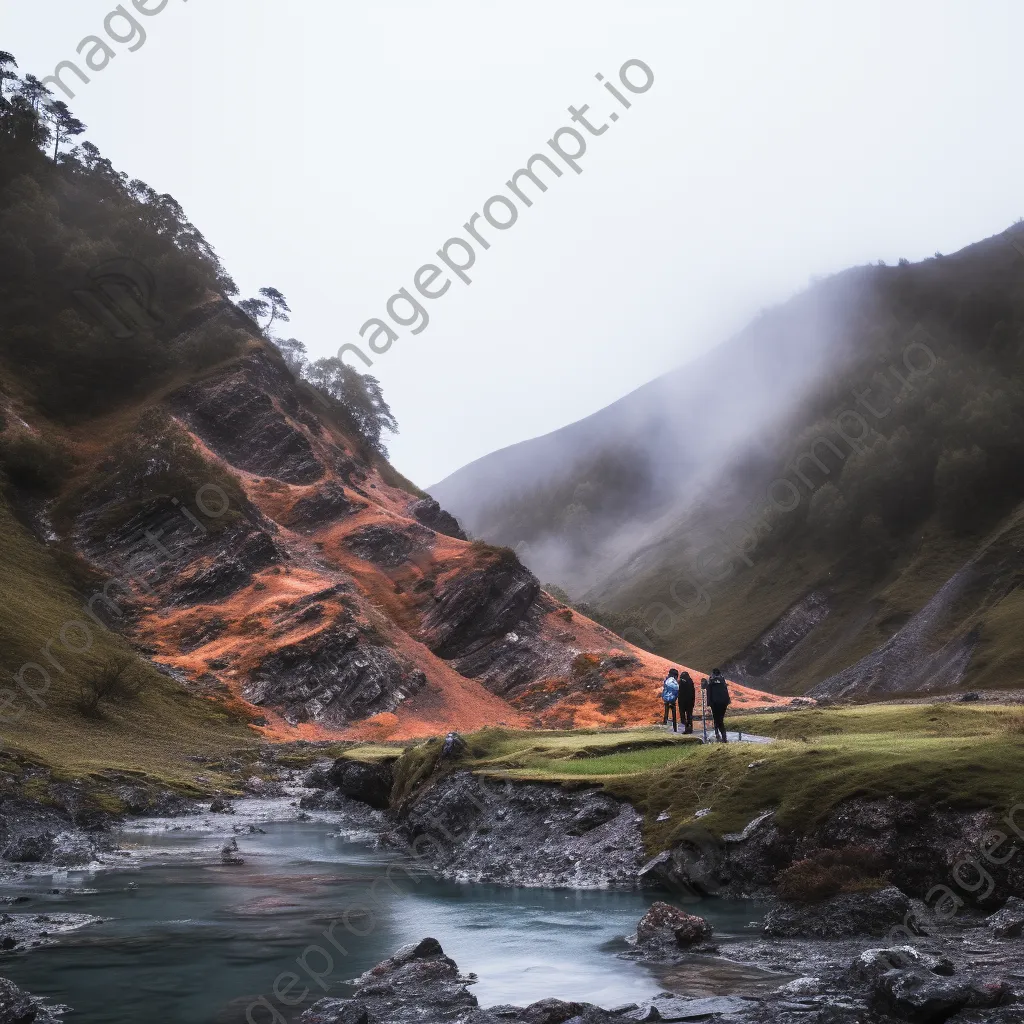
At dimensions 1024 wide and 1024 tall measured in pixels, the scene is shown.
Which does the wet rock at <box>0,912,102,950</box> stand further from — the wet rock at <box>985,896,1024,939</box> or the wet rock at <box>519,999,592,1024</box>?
the wet rock at <box>985,896,1024,939</box>

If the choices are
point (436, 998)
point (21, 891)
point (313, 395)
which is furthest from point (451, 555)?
point (436, 998)

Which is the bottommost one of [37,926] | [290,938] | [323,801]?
[323,801]

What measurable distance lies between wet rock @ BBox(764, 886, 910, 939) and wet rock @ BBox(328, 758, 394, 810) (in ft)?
94.6

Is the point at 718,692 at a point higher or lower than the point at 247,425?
lower

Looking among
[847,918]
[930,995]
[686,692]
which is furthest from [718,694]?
[930,995]

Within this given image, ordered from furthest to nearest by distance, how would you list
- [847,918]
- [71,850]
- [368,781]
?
[368,781], [71,850], [847,918]

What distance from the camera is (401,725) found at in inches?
3199

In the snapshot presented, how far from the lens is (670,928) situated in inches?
715

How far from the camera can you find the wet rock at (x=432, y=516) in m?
132

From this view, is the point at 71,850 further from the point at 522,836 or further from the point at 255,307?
the point at 255,307

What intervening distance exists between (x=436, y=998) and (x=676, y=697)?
22572 millimetres

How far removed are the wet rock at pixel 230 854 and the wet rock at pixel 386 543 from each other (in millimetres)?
75503

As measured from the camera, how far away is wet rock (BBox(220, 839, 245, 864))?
3014cm

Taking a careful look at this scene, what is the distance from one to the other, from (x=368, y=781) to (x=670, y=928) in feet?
97.8
